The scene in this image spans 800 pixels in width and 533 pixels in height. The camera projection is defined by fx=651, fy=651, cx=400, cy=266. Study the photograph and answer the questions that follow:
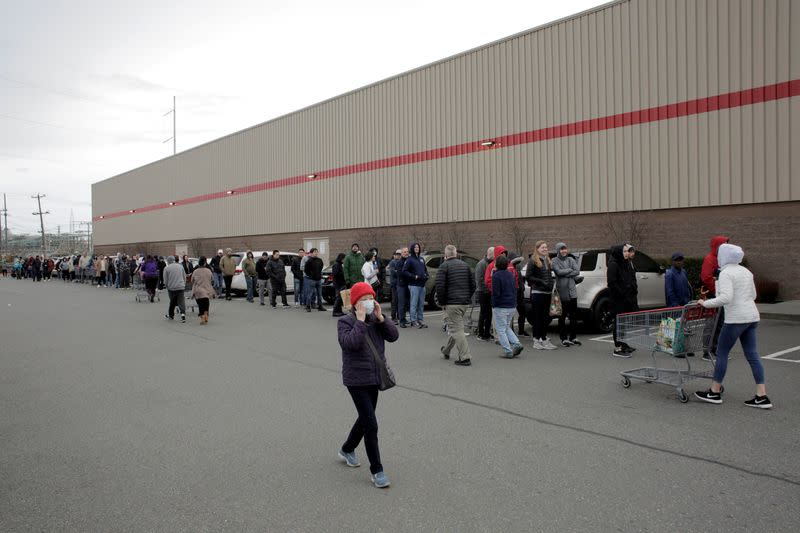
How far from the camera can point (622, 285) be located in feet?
33.7

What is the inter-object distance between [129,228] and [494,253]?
55139 mm

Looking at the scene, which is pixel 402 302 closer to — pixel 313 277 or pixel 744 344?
pixel 313 277

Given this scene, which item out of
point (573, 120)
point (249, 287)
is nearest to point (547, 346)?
point (249, 287)

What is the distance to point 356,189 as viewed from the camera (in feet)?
111

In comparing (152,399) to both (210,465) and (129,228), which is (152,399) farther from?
(129,228)

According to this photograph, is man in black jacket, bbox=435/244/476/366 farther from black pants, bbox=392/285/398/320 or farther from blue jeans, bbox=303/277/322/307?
blue jeans, bbox=303/277/322/307

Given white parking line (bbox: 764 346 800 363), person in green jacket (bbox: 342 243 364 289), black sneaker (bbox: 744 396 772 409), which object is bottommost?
white parking line (bbox: 764 346 800 363)

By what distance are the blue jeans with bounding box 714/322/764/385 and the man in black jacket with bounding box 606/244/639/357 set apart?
11.0ft

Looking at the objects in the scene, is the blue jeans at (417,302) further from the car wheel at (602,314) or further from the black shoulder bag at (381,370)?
the black shoulder bag at (381,370)

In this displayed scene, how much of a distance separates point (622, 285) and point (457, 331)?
275 centimetres

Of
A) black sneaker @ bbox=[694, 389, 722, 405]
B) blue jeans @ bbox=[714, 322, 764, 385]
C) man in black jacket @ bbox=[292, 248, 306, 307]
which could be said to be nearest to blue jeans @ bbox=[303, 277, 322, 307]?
man in black jacket @ bbox=[292, 248, 306, 307]

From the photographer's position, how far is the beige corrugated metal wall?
1898 cm

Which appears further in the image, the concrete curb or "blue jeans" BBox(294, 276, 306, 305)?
"blue jeans" BBox(294, 276, 306, 305)

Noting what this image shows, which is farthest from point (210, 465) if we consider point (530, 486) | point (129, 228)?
point (129, 228)
